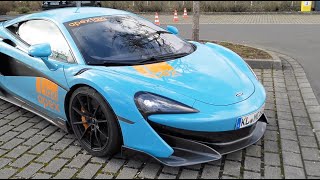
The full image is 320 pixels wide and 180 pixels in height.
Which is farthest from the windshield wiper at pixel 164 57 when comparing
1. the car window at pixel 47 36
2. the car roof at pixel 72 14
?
the car roof at pixel 72 14

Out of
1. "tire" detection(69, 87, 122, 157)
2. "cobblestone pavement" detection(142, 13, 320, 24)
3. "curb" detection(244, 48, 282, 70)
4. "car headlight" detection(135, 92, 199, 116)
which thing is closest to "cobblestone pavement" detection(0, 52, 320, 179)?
"tire" detection(69, 87, 122, 157)

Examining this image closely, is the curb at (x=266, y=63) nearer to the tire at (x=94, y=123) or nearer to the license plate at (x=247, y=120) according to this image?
the license plate at (x=247, y=120)

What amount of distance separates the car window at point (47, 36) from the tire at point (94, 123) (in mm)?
461

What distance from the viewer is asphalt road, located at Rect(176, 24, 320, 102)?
6712 mm

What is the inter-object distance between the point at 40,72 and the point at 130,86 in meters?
1.26

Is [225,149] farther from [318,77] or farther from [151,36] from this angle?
[318,77]

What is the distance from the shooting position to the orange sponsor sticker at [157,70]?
323 centimetres

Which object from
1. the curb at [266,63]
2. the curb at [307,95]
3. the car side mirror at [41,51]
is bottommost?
the curb at [307,95]

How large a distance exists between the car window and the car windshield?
0.14 metres

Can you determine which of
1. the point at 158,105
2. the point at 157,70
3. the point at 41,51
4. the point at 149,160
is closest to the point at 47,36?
the point at 41,51

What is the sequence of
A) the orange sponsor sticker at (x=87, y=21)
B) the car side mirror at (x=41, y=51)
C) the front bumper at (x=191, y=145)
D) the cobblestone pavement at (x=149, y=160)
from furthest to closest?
the orange sponsor sticker at (x=87, y=21), the car side mirror at (x=41, y=51), the cobblestone pavement at (x=149, y=160), the front bumper at (x=191, y=145)

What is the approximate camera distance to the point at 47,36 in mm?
3945

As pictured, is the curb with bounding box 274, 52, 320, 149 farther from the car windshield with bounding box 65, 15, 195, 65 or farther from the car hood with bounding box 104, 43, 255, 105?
the car windshield with bounding box 65, 15, 195, 65

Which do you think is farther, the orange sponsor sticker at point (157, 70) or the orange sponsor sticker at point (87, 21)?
the orange sponsor sticker at point (87, 21)
